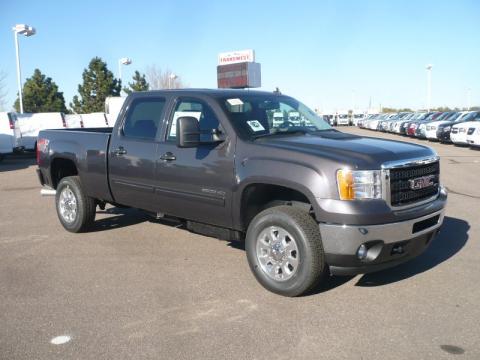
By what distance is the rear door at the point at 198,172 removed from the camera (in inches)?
194

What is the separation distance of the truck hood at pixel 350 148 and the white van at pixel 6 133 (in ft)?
53.3

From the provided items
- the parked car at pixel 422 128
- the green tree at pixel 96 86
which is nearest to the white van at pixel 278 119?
the parked car at pixel 422 128

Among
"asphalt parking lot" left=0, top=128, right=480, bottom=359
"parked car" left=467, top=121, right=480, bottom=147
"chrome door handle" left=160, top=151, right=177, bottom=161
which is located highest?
"chrome door handle" left=160, top=151, right=177, bottom=161

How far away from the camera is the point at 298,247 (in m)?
4.36

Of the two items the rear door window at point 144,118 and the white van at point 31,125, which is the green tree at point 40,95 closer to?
the white van at point 31,125

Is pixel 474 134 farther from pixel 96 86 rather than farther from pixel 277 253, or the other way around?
pixel 96 86

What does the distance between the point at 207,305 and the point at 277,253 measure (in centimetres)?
79

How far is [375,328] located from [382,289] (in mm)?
892

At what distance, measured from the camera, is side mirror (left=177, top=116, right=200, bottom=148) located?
482cm

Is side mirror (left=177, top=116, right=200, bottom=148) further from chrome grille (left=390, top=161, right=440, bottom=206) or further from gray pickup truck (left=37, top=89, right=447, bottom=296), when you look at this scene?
chrome grille (left=390, top=161, right=440, bottom=206)

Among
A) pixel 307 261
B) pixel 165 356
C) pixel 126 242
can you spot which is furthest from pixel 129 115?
pixel 165 356

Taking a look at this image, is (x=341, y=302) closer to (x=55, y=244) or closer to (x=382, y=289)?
(x=382, y=289)

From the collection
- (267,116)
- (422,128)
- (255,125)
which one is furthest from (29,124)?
(422,128)

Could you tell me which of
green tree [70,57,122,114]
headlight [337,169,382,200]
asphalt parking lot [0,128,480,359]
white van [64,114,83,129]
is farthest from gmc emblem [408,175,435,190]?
green tree [70,57,122,114]
